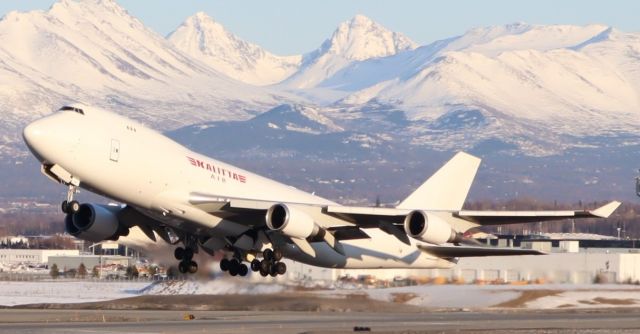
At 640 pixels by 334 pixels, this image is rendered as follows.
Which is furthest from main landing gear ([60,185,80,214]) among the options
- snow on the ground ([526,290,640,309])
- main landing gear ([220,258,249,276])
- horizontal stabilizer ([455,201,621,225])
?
snow on the ground ([526,290,640,309])

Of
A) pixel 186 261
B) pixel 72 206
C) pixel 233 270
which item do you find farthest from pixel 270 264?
pixel 72 206

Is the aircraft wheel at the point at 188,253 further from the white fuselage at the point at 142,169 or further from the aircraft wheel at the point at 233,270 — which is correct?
the white fuselage at the point at 142,169

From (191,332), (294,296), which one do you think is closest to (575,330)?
(191,332)

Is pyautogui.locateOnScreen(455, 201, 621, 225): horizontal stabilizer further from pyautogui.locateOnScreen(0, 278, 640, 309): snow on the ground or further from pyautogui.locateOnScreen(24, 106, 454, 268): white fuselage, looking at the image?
pyautogui.locateOnScreen(0, 278, 640, 309): snow on the ground

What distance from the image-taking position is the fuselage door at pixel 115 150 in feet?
176

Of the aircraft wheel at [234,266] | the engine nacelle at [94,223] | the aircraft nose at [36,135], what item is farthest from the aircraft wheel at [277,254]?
the aircraft nose at [36,135]

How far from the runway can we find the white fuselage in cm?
412

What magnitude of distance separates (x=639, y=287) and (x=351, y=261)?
22203mm

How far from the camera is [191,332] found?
56.7 meters

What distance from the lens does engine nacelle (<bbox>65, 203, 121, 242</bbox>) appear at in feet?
198

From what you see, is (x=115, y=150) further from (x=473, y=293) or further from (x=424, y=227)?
(x=473, y=293)

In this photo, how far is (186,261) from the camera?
62.3 m

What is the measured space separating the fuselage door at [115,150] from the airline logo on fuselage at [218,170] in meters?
3.99

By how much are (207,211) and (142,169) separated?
3642 mm
